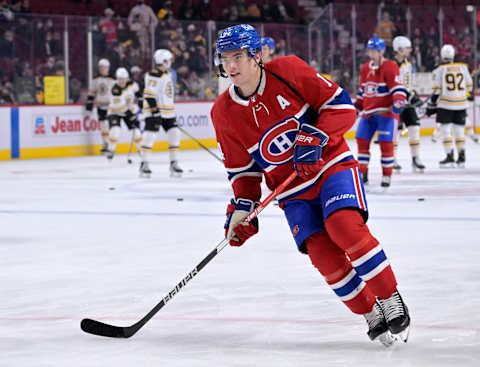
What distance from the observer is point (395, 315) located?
293 centimetres

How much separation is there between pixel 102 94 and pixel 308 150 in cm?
1080

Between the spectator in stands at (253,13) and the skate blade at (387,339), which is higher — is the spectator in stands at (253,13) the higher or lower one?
the higher one

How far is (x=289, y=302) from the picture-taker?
12.4ft

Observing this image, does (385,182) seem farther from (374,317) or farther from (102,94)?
(102,94)

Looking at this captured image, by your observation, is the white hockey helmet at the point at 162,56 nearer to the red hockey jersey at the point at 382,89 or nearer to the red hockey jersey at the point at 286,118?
the red hockey jersey at the point at 382,89

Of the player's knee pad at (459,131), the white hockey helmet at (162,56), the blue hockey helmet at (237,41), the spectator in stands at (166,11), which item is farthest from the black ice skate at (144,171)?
the blue hockey helmet at (237,41)

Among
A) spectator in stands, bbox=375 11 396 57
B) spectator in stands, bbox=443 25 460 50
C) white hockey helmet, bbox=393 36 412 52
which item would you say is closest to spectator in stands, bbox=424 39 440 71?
spectator in stands, bbox=443 25 460 50

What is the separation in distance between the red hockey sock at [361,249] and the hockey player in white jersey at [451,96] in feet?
26.1

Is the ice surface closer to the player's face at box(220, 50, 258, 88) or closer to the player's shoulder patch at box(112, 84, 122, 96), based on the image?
the player's face at box(220, 50, 258, 88)

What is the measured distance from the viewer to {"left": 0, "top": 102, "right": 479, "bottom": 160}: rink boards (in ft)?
41.4

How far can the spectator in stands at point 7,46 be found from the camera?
12406mm

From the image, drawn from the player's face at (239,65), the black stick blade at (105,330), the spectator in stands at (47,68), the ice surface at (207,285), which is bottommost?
the ice surface at (207,285)

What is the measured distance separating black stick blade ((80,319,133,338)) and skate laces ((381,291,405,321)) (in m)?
0.87

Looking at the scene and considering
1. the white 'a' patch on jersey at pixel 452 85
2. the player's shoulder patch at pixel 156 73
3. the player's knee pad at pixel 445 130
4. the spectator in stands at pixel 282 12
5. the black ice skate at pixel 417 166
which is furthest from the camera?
the spectator in stands at pixel 282 12
